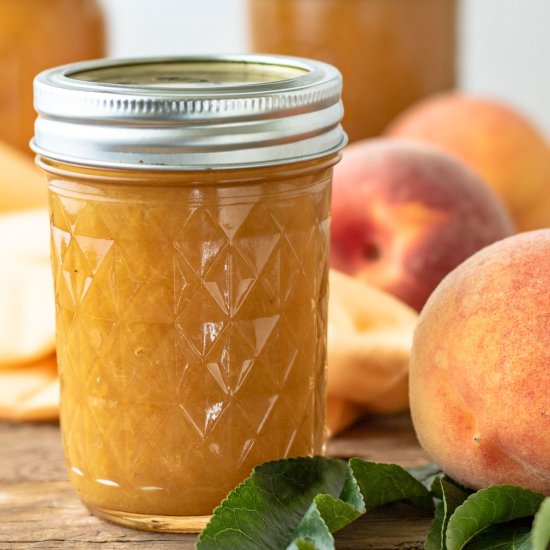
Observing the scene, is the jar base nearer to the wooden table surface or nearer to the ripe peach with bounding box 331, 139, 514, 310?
the wooden table surface

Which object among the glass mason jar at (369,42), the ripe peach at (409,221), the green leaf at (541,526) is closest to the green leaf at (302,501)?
the green leaf at (541,526)

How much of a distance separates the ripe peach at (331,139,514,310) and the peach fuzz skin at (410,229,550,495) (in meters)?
0.31

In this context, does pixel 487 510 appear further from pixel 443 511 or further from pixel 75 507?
pixel 75 507

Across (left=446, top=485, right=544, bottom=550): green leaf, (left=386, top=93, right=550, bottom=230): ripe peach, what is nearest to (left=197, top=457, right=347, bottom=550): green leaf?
(left=446, top=485, right=544, bottom=550): green leaf

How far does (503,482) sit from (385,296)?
0.35 m

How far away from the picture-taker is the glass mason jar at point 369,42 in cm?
156

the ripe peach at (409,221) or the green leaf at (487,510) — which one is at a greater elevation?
the ripe peach at (409,221)

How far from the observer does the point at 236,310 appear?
2.23 ft

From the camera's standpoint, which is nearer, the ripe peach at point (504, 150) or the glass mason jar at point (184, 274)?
the glass mason jar at point (184, 274)

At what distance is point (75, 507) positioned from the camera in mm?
771

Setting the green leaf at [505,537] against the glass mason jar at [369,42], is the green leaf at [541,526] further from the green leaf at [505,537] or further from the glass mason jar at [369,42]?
the glass mason jar at [369,42]

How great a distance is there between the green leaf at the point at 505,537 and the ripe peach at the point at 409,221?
0.39 metres

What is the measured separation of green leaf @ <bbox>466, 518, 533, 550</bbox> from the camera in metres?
0.65

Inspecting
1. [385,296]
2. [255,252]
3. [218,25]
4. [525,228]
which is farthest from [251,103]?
[218,25]
